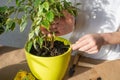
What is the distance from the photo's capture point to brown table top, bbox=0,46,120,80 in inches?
33.2

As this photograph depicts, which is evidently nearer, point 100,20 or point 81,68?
point 81,68

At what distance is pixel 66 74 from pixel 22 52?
0.80ft

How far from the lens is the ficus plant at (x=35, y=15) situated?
671mm

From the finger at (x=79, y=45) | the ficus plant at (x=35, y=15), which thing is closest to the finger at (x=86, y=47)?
the finger at (x=79, y=45)

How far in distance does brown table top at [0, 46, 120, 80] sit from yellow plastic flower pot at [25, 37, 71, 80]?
0.08 m

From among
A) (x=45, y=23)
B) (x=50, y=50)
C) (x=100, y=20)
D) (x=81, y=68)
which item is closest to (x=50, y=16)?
(x=45, y=23)

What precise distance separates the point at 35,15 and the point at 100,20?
410mm

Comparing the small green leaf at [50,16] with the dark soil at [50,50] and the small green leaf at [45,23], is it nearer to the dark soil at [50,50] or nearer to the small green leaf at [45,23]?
the small green leaf at [45,23]

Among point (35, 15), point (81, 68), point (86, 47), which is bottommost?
point (81, 68)

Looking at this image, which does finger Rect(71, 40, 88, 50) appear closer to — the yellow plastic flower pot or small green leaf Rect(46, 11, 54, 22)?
the yellow plastic flower pot

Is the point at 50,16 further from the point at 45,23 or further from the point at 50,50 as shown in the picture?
the point at 50,50

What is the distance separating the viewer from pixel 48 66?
0.75 metres

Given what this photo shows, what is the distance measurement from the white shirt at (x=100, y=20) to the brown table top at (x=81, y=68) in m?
0.11

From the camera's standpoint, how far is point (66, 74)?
2.84 feet
